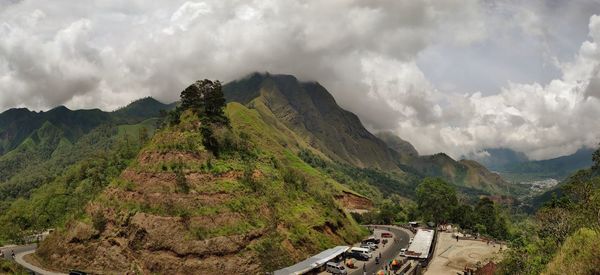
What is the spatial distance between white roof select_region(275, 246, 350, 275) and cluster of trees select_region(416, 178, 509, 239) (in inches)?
2721

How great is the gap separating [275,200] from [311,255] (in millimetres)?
13292

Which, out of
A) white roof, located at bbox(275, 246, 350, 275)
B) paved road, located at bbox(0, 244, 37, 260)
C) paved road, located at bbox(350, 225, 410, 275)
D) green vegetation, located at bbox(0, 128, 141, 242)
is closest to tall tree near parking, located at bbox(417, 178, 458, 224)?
paved road, located at bbox(350, 225, 410, 275)

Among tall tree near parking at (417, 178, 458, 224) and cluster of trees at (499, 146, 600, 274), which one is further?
tall tree near parking at (417, 178, 458, 224)

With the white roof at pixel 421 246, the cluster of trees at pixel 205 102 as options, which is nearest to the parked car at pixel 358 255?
the white roof at pixel 421 246

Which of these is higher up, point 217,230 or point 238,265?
point 217,230

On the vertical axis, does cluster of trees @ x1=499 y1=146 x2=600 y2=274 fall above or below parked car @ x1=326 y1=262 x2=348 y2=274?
above

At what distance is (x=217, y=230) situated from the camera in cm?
7125

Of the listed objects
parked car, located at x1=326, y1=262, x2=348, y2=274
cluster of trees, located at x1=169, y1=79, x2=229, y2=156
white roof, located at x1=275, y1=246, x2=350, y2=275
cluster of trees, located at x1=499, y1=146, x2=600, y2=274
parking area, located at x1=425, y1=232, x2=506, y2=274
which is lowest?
parking area, located at x1=425, y1=232, x2=506, y2=274

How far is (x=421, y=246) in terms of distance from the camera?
293ft

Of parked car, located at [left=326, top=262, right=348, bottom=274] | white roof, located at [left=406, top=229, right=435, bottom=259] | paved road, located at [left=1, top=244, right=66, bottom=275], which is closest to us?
parked car, located at [left=326, top=262, right=348, bottom=274]

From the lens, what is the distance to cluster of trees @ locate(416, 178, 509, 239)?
140 m

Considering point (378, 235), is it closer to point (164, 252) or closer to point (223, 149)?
point (223, 149)

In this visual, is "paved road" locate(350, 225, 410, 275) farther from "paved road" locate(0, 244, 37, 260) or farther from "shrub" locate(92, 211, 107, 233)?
"paved road" locate(0, 244, 37, 260)

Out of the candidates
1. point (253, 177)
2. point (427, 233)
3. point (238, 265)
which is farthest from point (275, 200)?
point (427, 233)
